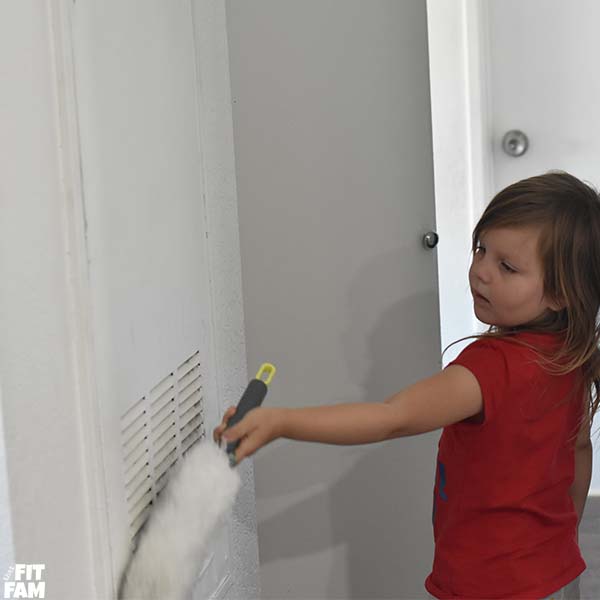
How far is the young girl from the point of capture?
1207 millimetres

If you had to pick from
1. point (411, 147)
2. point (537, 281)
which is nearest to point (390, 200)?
point (411, 147)

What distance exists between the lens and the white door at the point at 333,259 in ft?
4.77

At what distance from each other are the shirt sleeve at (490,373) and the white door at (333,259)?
0.38m

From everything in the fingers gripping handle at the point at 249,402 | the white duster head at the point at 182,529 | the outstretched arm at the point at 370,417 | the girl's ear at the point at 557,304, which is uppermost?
the girl's ear at the point at 557,304

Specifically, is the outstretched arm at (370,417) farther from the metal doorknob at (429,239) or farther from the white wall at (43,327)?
the metal doorknob at (429,239)

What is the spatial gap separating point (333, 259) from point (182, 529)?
0.68 metres

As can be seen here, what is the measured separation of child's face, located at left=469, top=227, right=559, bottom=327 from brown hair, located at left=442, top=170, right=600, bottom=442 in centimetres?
1

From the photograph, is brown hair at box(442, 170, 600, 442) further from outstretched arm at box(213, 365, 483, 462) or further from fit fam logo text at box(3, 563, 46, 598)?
fit fam logo text at box(3, 563, 46, 598)

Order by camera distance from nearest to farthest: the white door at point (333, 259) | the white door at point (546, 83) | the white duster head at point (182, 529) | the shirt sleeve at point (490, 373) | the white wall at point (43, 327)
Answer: the white wall at point (43, 327), the white duster head at point (182, 529), the shirt sleeve at point (490, 373), the white door at point (333, 259), the white door at point (546, 83)

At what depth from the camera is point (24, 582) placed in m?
0.81

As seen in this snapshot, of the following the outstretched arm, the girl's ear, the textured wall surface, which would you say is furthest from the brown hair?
the textured wall surface

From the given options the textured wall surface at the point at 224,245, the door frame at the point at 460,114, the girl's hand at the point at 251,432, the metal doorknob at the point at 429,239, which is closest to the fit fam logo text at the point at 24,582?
the girl's hand at the point at 251,432

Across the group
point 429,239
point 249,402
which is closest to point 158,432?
point 249,402

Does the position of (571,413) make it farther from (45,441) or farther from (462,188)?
(462,188)
